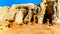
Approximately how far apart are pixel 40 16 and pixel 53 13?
1.38 meters

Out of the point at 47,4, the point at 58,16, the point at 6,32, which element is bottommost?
the point at 6,32

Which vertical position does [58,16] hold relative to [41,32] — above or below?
above

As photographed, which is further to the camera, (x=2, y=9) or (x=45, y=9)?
(x=2, y=9)

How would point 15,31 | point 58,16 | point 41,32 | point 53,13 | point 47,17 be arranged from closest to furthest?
point 41,32
point 15,31
point 58,16
point 53,13
point 47,17

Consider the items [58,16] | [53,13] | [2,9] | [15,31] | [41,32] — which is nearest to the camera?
[41,32]

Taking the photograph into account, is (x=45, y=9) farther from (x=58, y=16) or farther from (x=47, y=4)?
(x=58, y=16)

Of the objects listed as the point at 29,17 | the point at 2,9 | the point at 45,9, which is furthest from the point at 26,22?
the point at 2,9

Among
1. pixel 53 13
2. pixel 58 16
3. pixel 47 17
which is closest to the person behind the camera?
pixel 58 16

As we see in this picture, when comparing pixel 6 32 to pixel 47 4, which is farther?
pixel 47 4

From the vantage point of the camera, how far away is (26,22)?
1600 centimetres

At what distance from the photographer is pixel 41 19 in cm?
1705

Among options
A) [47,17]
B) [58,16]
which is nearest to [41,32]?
[58,16]

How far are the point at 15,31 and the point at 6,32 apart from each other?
697mm

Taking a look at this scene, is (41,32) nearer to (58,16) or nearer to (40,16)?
(58,16)
